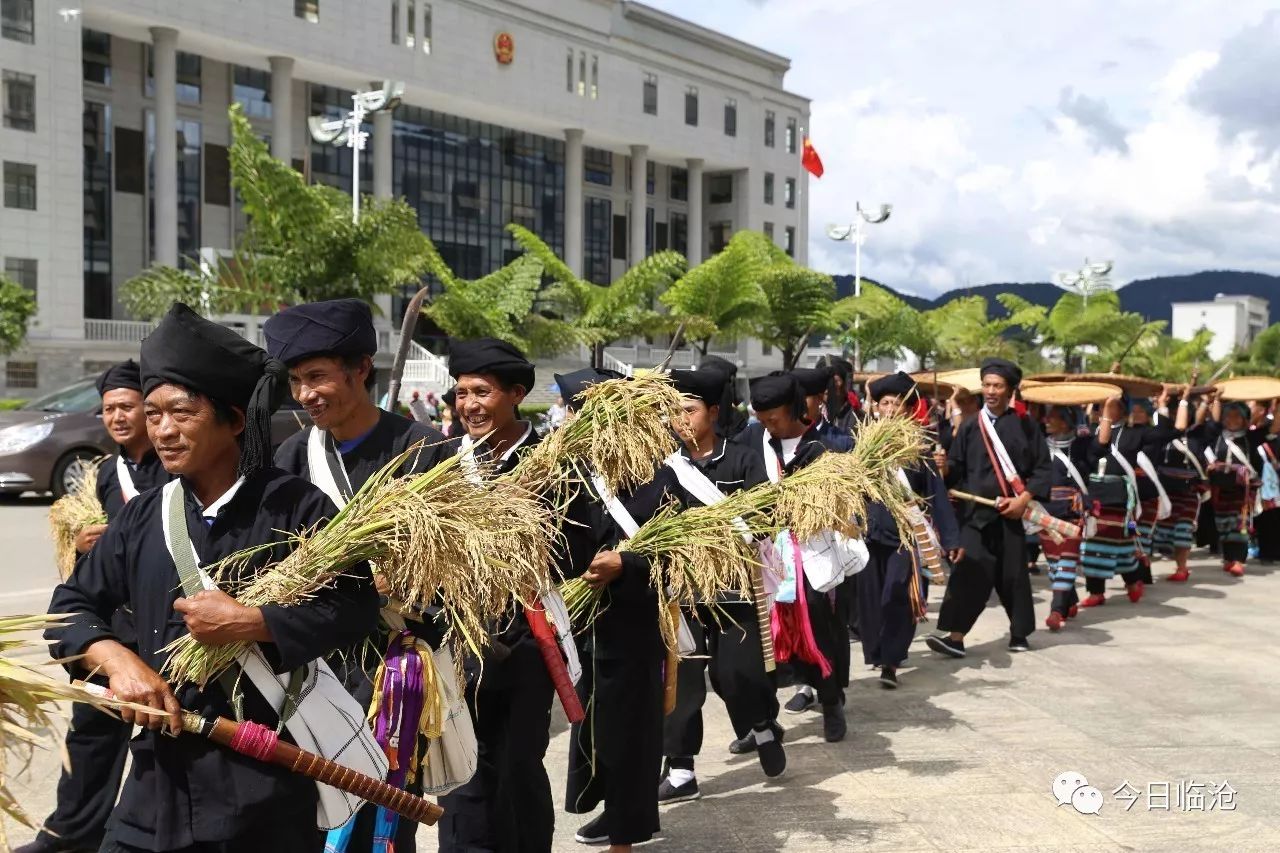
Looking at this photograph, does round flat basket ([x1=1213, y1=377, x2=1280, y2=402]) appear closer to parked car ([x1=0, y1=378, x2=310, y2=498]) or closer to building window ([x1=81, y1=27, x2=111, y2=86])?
parked car ([x1=0, y1=378, x2=310, y2=498])

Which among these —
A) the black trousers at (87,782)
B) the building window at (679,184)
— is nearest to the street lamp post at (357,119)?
the black trousers at (87,782)

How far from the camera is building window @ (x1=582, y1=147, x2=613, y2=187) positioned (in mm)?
57438

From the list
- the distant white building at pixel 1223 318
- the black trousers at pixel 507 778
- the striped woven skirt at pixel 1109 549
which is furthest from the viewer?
the distant white building at pixel 1223 318

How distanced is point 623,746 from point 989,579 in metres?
4.79

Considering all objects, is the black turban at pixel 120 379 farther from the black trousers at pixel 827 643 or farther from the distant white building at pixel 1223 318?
the distant white building at pixel 1223 318

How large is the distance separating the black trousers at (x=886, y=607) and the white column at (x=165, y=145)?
3486cm

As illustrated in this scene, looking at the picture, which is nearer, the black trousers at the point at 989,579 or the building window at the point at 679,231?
the black trousers at the point at 989,579

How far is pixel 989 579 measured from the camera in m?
8.62

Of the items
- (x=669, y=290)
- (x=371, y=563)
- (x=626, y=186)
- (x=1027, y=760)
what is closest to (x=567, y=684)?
(x=371, y=563)

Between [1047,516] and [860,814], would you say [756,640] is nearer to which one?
[860,814]

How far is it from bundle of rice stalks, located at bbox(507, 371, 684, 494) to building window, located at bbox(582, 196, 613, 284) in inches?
2110

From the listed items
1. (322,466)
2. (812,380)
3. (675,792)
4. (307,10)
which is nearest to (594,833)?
(675,792)

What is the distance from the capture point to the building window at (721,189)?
207 feet

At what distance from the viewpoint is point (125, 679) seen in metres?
2.65
